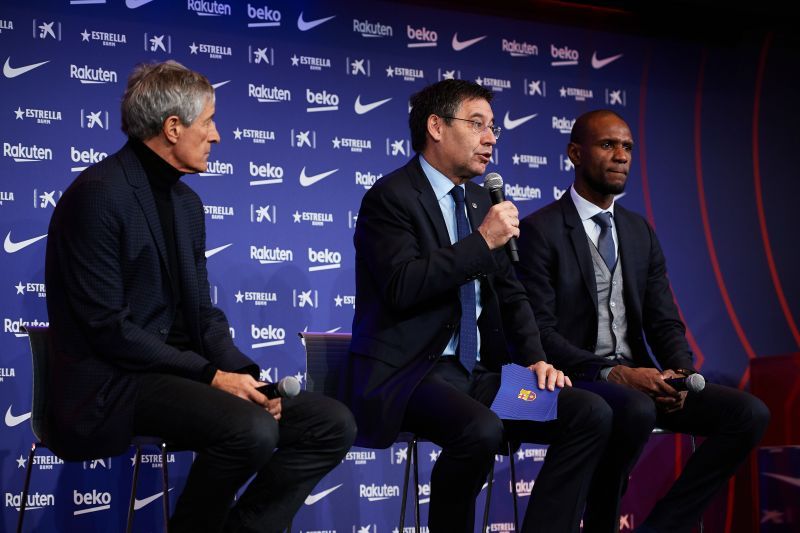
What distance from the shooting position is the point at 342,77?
5219mm

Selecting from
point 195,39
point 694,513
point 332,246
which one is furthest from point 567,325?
point 195,39

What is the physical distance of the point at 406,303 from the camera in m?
3.36

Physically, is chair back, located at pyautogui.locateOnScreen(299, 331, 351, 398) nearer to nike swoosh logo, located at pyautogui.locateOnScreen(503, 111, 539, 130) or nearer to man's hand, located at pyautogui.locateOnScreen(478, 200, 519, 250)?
man's hand, located at pyautogui.locateOnScreen(478, 200, 519, 250)

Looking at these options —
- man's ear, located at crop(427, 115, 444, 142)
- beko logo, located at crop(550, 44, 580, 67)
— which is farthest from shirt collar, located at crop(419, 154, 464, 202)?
beko logo, located at crop(550, 44, 580, 67)

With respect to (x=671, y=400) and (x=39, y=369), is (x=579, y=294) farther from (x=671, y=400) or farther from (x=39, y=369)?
(x=39, y=369)

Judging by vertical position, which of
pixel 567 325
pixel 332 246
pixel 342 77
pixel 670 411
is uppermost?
pixel 342 77

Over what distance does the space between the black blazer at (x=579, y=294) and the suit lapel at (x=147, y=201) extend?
160cm

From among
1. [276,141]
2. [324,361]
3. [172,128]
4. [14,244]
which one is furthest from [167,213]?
[276,141]

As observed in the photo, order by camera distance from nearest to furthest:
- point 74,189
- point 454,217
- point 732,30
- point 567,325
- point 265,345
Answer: point 74,189, point 454,217, point 567,325, point 265,345, point 732,30

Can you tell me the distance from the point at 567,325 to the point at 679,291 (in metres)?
1.88

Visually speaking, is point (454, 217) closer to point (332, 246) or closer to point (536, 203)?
point (332, 246)

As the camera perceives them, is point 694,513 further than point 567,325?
No

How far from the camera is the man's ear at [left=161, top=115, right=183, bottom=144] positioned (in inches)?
128

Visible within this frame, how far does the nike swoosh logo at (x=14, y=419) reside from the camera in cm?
438
